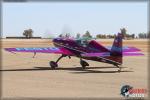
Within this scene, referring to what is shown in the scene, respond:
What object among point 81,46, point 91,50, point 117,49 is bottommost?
point 91,50

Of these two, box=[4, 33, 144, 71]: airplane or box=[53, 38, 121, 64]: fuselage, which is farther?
box=[53, 38, 121, 64]: fuselage

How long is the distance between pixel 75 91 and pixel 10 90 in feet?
9.10

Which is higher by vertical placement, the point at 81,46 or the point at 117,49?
the point at 81,46

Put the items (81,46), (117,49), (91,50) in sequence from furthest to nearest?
(81,46) < (91,50) < (117,49)

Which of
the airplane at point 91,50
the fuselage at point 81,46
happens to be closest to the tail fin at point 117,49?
the airplane at point 91,50

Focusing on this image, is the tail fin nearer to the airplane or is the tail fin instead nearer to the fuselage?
the airplane

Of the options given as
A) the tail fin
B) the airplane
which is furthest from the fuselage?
the tail fin

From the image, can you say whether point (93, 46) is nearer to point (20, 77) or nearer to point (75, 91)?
point (20, 77)

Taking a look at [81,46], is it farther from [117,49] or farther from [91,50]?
[117,49]

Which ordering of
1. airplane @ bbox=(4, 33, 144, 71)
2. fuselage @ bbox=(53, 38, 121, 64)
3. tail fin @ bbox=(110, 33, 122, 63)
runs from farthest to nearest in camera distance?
1. fuselage @ bbox=(53, 38, 121, 64)
2. airplane @ bbox=(4, 33, 144, 71)
3. tail fin @ bbox=(110, 33, 122, 63)

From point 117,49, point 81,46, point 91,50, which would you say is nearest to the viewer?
point 117,49

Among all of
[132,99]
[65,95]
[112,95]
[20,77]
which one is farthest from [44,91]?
[20,77]

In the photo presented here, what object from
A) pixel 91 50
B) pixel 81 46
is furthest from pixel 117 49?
pixel 81 46

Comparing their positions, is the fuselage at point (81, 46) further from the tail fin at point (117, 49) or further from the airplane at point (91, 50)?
the tail fin at point (117, 49)
